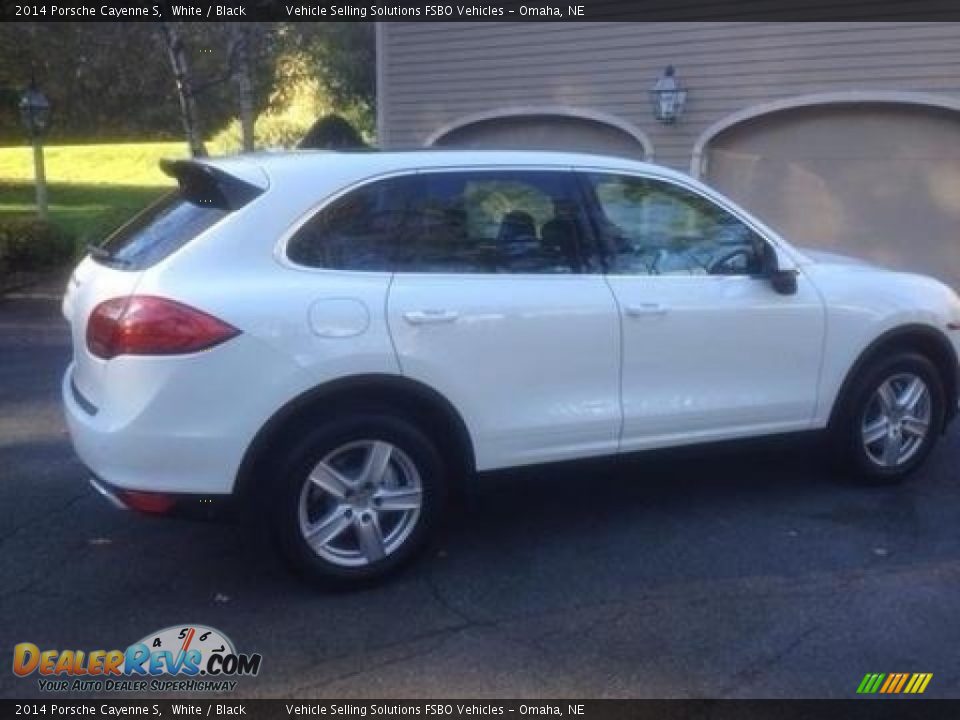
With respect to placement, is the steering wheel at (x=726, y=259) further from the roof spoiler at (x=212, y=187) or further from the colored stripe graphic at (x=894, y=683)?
the roof spoiler at (x=212, y=187)

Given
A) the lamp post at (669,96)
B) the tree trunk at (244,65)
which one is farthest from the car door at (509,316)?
the tree trunk at (244,65)

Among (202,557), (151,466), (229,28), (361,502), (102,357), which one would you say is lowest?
(202,557)

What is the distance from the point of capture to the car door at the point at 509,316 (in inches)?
155

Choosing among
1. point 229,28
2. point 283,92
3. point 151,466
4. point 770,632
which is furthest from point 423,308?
point 283,92

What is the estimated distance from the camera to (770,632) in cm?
365

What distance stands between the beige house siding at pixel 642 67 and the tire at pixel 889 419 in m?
6.45

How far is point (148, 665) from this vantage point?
3.46 m

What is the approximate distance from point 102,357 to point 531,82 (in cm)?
1068

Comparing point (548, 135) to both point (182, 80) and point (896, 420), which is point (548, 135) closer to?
point (182, 80)

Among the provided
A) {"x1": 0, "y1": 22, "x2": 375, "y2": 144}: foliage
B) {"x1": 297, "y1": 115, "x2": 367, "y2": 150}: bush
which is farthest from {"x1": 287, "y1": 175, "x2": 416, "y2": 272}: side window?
{"x1": 0, "y1": 22, "x2": 375, "y2": 144}: foliage

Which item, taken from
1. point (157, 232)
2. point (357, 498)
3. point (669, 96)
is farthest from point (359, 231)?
point (669, 96)

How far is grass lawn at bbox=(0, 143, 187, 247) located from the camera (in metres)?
25.4

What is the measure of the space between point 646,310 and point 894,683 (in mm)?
1770

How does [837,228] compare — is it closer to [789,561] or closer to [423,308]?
[789,561]
